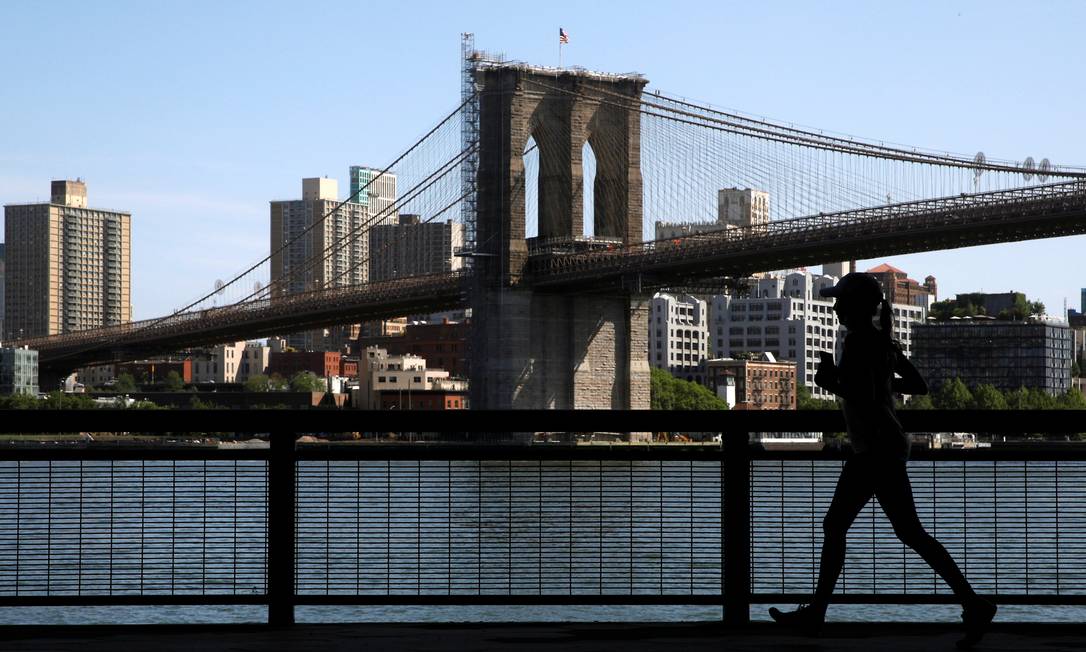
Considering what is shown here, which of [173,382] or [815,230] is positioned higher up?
[815,230]

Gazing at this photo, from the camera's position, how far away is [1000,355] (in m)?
111

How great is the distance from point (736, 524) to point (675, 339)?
400 ft

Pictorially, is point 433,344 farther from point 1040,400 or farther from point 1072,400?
point 1072,400

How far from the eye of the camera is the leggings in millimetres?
5016

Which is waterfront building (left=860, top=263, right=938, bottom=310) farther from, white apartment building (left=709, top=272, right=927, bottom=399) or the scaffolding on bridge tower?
the scaffolding on bridge tower

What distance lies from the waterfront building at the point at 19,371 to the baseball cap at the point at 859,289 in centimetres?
7621

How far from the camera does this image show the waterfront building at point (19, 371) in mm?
79106

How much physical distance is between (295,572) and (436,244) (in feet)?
267

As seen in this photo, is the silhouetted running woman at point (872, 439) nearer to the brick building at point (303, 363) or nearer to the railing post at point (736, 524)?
the railing post at point (736, 524)

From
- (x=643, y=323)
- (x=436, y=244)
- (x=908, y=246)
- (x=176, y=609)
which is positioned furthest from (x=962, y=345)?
(x=176, y=609)

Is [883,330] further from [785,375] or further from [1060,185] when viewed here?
[785,375]

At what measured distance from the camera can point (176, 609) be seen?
40.2 ft

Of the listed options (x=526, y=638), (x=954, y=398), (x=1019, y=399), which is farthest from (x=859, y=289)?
(x=1019, y=399)

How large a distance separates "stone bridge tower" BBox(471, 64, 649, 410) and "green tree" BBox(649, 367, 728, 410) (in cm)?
1519
